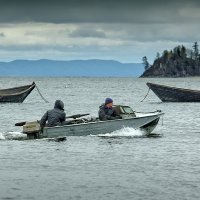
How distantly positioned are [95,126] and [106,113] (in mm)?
802

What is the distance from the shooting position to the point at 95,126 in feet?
101

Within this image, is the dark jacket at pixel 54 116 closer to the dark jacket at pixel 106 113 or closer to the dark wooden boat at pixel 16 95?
the dark jacket at pixel 106 113

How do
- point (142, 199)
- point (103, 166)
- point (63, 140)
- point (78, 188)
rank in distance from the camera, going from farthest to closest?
point (63, 140), point (103, 166), point (78, 188), point (142, 199)

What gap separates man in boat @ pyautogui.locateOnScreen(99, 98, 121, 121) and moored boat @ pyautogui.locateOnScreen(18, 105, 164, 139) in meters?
0.26

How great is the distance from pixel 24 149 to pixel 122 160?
484cm

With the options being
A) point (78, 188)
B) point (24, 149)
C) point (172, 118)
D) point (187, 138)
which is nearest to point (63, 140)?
point (24, 149)

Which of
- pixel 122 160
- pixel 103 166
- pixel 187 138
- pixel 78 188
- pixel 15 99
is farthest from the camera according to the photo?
pixel 15 99

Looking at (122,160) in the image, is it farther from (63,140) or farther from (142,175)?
(63,140)

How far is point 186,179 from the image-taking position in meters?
20.9

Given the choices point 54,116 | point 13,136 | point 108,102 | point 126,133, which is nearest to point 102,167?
point 54,116

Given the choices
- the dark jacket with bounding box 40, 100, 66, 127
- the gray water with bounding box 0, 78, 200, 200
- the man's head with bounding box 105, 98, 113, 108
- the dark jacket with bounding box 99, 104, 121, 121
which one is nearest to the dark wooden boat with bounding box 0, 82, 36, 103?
the gray water with bounding box 0, 78, 200, 200

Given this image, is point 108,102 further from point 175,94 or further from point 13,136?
point 175,94

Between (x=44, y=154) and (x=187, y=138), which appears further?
(x=187, y=138)

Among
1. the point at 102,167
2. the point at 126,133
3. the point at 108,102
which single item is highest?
the point at 108,102
